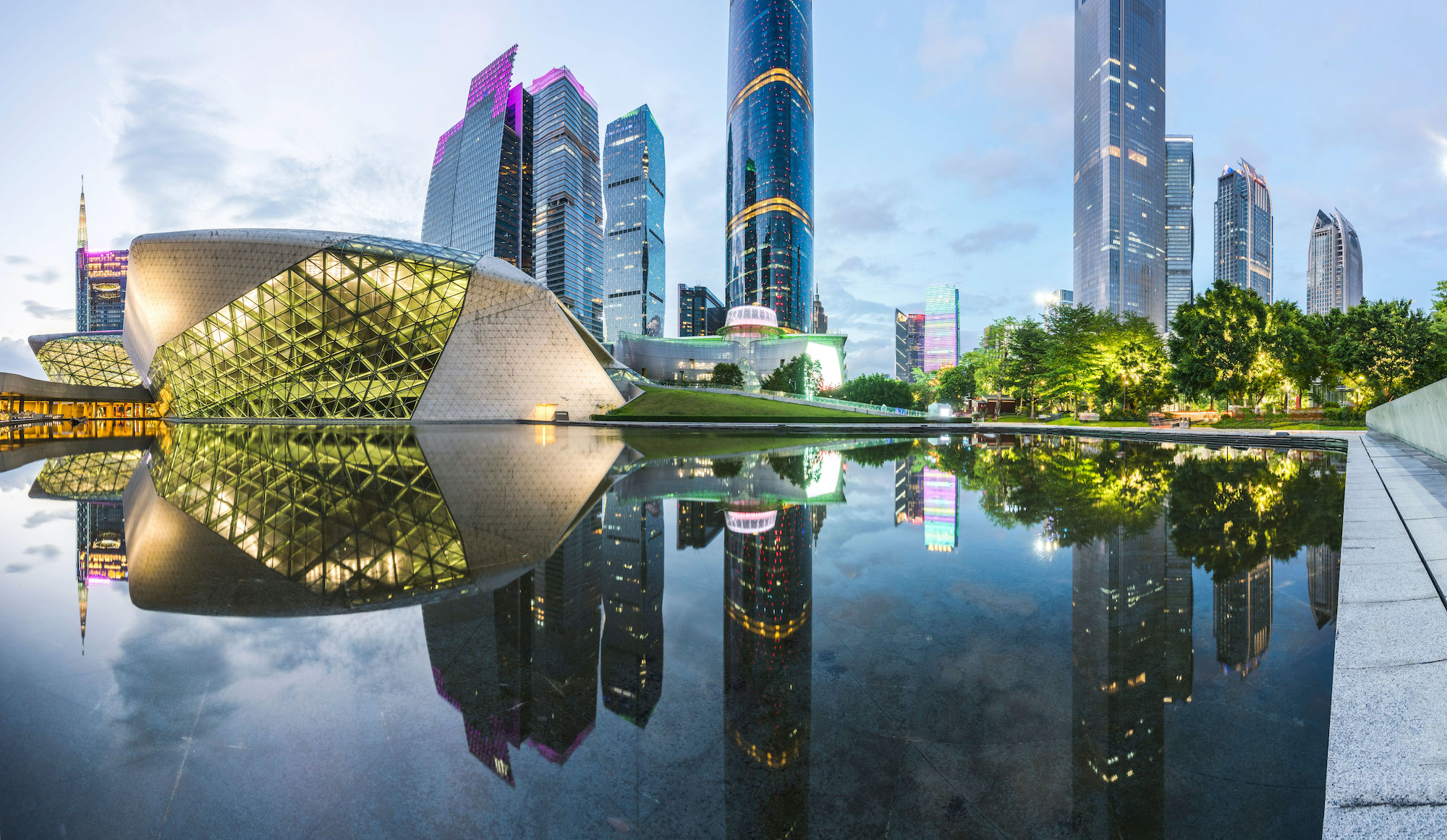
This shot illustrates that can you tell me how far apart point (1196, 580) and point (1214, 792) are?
143 inches

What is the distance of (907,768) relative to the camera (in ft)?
8.27

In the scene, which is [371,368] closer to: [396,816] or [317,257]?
[317,257]

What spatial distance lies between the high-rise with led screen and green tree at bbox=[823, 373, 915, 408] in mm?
191598

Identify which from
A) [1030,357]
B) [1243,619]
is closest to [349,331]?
[1243,619]

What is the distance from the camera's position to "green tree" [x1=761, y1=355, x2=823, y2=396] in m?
98.9

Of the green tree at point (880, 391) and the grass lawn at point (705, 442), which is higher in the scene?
the green tree at point (880, 391)

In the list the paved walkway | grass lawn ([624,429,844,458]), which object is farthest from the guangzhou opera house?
the paved walkway

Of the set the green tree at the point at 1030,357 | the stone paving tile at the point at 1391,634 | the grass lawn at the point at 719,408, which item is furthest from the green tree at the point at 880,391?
the stone paving tile at the point at 1391,634

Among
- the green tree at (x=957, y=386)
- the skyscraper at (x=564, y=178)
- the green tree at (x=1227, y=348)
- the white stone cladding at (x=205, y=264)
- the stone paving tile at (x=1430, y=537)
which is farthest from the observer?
the skyscraper at (x=564, y=178)

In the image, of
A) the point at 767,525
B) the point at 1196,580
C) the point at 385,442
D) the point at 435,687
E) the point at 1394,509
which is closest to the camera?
the point at 435,687

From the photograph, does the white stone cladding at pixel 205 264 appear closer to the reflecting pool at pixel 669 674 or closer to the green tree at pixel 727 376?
the reflecting pool at pixel 669 674

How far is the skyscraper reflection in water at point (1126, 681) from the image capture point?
7.56 feet

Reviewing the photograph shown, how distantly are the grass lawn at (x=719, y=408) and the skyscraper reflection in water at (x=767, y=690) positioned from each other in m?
35.3

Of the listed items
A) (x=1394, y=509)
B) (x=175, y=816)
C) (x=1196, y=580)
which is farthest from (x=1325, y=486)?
(x=175, y=816)
